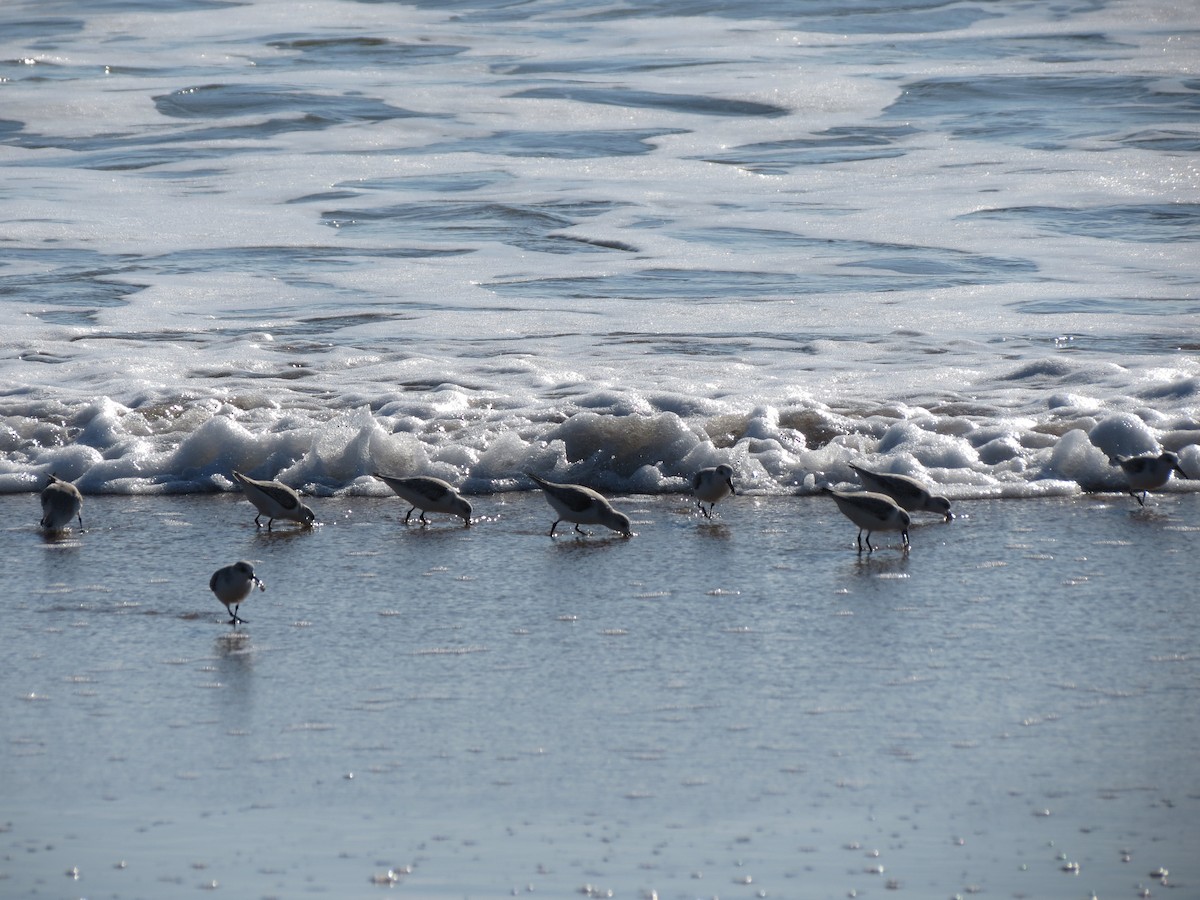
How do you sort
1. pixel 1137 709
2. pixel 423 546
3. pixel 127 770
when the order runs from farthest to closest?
pixel 423 546 → pixel 1137 709 → pixel 127 770

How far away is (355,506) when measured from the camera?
7.40 meters

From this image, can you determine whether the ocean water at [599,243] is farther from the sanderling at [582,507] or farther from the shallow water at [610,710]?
the shallow water at [610,710]

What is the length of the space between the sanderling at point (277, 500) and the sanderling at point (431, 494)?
0.38 meters

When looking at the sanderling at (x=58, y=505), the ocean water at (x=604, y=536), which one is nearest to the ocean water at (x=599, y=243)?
the ocean water at (x=604, y=536)

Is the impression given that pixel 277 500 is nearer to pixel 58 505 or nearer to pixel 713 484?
pixel 58 505

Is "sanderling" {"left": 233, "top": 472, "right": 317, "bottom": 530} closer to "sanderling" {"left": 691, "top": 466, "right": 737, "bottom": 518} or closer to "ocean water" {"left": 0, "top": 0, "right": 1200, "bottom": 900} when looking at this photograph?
"ocean water" {"left": 0, "top": 0, "right": 1200, "bottom": 900}

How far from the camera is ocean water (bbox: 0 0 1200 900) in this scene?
3.91 m

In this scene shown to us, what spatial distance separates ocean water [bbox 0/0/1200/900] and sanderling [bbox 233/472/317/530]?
144 millimetres

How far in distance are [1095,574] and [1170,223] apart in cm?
980

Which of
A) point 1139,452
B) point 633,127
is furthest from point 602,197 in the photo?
point 1139,452

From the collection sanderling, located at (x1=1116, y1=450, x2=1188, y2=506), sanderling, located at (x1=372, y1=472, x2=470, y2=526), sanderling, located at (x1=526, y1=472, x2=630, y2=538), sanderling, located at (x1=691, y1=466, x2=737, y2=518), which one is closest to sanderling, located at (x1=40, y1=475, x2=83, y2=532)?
sanderling, located at (x1=372, y1=472, x2=470, y2=526)

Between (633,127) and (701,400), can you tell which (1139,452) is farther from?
(633,127)

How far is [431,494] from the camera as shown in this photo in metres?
6.94

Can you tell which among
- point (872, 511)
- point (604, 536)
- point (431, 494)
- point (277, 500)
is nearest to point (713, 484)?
point (604, 536)
